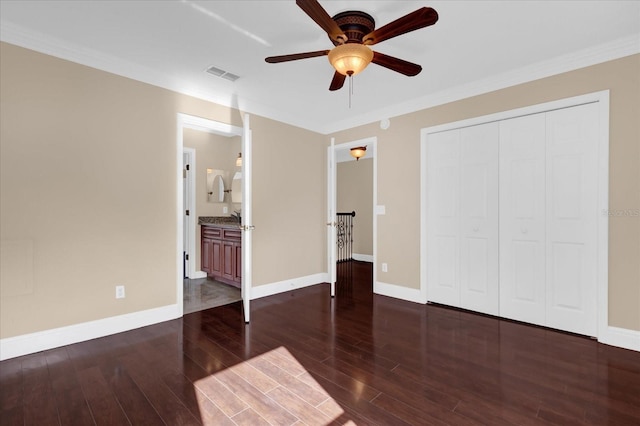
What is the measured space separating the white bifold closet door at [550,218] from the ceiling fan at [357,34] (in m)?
1.69

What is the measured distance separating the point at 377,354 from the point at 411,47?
2721mm

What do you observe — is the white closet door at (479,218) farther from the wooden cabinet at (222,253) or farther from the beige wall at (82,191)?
the beige wall at (82,191)

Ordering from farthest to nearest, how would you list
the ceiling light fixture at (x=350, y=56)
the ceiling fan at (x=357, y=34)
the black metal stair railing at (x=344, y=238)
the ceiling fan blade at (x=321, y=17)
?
the black metal stair railing at (x=344, y=238) → the ceiling light fixture at (x=350, y=56) → the ceiling fan at (x=357, y=34) → the ceiling fan blade at (x=321, y=17)

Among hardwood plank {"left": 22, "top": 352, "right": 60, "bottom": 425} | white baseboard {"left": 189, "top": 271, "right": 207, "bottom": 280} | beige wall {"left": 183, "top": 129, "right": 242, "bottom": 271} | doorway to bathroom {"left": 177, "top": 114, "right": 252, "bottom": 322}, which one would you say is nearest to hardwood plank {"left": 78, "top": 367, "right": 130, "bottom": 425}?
hardwood plank {"left": 22, "top": 352, "right": 60, "bottom": 425}

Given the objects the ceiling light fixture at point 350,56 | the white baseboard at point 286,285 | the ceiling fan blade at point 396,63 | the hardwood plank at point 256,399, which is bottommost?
the hardwood plank at point 256,399

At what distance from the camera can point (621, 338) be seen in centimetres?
265

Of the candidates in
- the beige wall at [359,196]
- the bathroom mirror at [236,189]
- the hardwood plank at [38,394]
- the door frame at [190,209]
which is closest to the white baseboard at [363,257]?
the beige wall at [359,196]

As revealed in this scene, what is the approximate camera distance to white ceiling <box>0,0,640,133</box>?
7.27 feet

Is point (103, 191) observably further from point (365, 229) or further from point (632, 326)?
point (365, 229)

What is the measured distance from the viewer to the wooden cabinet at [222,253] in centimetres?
450

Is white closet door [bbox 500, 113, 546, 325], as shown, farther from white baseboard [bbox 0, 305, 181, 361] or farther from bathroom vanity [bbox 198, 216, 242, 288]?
white baseboard [bbox 0, 305, 181, 361]

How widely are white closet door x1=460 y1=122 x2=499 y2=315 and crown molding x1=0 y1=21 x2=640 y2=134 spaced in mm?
476

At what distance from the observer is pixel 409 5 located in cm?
217

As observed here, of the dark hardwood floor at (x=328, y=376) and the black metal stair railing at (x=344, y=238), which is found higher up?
the black metal stair railing at (x=344, y=238)
